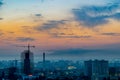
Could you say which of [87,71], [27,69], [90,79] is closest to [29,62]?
[27,69]

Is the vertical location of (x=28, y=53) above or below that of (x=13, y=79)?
above

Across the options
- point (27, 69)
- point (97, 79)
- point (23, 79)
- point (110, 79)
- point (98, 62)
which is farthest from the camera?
point (98, 62)

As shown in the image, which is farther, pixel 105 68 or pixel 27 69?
pixel 105 68

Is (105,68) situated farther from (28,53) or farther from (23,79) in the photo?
(23,79)

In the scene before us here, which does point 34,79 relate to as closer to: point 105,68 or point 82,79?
point 82,79

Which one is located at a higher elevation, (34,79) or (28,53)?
(28,53)

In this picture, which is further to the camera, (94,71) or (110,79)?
(94,71)

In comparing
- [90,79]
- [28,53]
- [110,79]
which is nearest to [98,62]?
[28,53]

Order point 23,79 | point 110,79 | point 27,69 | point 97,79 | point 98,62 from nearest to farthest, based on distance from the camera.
A: point 23,79 < point 110,79 < point 97,79 < point 27,69 < point 98,62

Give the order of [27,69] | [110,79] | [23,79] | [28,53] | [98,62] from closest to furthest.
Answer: [23,79]
[110,79]
[27,69]
[28,53]
[98,62]
